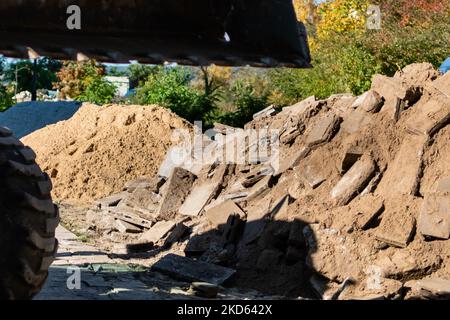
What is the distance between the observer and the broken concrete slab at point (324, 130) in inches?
404

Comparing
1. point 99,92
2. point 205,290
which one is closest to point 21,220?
point 205,290

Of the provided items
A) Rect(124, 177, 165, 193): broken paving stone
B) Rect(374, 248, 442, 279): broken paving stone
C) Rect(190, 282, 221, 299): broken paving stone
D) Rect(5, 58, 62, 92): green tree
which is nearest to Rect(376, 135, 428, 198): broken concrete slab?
Rect(374, 248, 442, 279): broken paving stone

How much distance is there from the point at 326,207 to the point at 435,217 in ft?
4.66

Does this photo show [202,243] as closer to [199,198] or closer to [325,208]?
[325,208]

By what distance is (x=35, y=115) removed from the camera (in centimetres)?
2655

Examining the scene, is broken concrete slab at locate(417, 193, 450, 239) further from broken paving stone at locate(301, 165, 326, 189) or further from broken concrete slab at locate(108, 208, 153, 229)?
broken concrete slab at locate(108, 208, 153, 229)

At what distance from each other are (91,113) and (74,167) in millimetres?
2757

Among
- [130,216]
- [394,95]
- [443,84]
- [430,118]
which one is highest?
[443,84]

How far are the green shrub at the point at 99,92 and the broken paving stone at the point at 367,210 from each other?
2171cm

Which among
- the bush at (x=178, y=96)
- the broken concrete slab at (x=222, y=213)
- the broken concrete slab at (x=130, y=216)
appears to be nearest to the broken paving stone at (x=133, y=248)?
the broken concrete slab at (x=222, y=213)

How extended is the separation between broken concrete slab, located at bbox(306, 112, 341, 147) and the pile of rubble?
0.02 metres

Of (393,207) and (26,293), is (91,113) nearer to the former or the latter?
(393,207)

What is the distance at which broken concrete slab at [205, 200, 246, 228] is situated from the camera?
10023 millimetres

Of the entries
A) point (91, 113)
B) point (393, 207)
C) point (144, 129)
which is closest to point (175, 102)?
point (91, 113)
